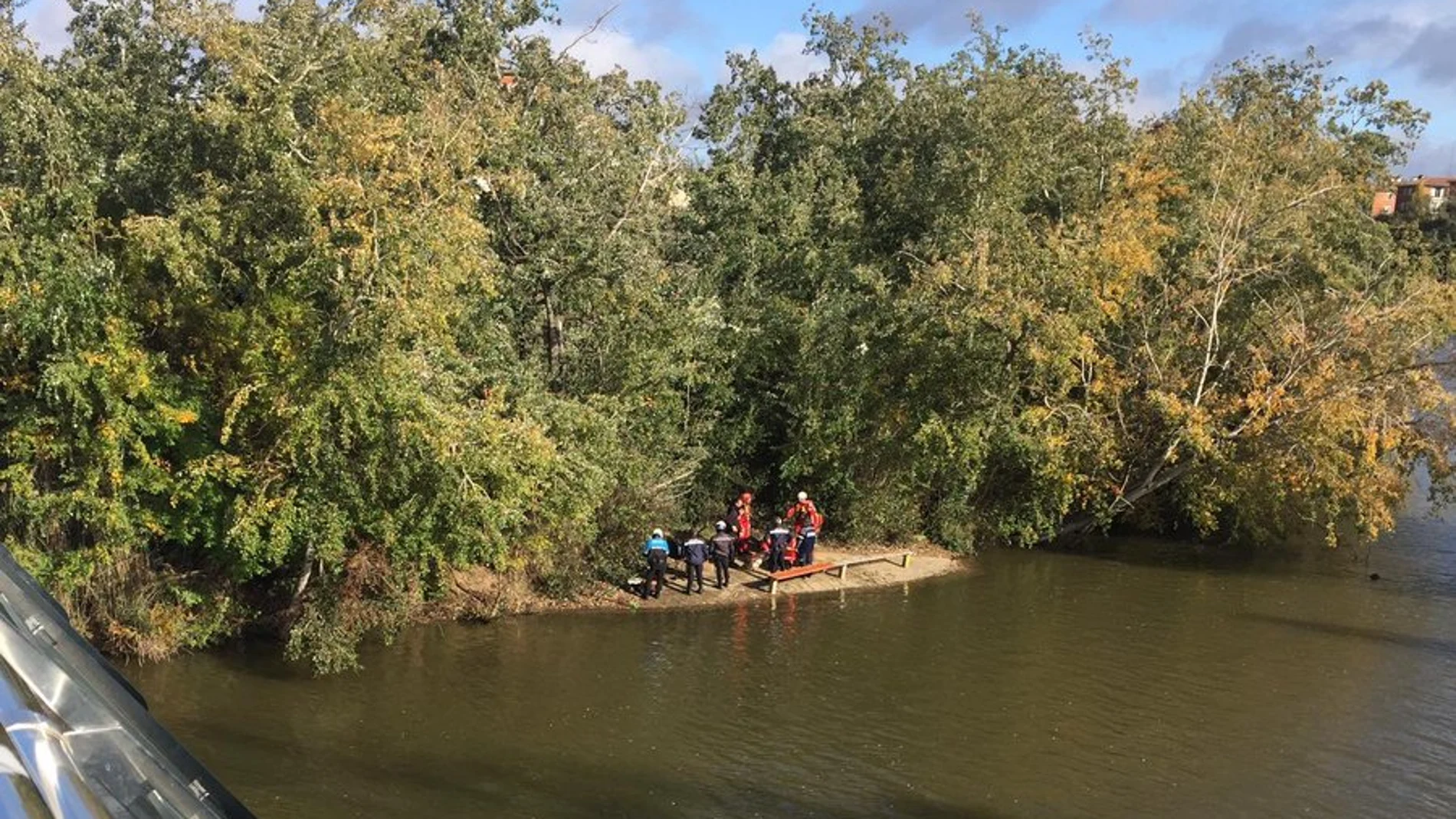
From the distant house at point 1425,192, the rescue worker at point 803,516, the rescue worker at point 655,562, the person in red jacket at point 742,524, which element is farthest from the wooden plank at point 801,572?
the distant house at point 1425,192

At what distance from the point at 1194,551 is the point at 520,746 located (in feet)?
61.3

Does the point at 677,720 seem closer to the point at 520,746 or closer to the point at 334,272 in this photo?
the point at 520,746

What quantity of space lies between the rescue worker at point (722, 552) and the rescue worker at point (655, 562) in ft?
3.21

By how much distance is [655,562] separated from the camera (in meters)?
19.9

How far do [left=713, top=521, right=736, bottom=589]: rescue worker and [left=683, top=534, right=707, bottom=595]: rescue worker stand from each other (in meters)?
0.22

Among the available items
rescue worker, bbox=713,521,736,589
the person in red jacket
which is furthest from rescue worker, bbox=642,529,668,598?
the person in red jacket

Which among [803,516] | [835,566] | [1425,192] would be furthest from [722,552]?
[1425,192]

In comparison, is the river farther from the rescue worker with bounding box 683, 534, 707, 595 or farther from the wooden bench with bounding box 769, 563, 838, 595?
the rescue worker with bounding box 683, 534, 707, 595

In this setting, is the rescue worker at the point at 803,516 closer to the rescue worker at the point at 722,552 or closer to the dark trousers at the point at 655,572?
the rescue worker at the point at 722,552

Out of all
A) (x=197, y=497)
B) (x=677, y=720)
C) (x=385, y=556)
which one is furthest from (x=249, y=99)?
(x=677, y=720)

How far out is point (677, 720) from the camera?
14.6 meters

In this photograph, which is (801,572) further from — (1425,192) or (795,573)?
(1425,192)

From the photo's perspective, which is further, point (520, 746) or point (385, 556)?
point (385, 556)

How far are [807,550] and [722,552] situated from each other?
2151mm
